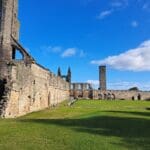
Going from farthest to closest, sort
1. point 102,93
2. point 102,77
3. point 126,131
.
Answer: point 102,77 < point 102,93 < point 126,131

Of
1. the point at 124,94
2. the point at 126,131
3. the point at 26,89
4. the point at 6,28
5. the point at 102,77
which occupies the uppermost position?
the point at 102,77

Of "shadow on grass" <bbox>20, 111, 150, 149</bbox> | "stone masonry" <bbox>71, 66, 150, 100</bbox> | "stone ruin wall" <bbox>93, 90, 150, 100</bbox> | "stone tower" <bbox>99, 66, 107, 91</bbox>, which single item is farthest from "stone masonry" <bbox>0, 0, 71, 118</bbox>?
"stone tower" <bbox>99, 66, 107, 91</bbox>

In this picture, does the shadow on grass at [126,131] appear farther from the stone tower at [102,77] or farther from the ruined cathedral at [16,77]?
the stone tower at [102,77]

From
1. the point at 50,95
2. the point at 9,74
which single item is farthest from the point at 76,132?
the point at 50,95

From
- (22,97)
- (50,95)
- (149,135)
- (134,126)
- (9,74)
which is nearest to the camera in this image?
(149,135)

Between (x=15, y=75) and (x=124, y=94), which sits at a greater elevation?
(x=124, y=94)

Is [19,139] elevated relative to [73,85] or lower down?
lower down

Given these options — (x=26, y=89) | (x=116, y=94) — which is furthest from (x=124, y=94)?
(x=26, y=89)

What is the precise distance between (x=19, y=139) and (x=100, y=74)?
238 feet

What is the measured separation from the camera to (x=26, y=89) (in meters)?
30.5

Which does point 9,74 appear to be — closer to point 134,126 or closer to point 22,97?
point 22,97

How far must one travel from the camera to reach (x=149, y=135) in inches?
632

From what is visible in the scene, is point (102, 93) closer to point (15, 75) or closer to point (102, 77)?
point (102, 77)

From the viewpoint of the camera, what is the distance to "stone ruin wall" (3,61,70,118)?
88.1 feet
